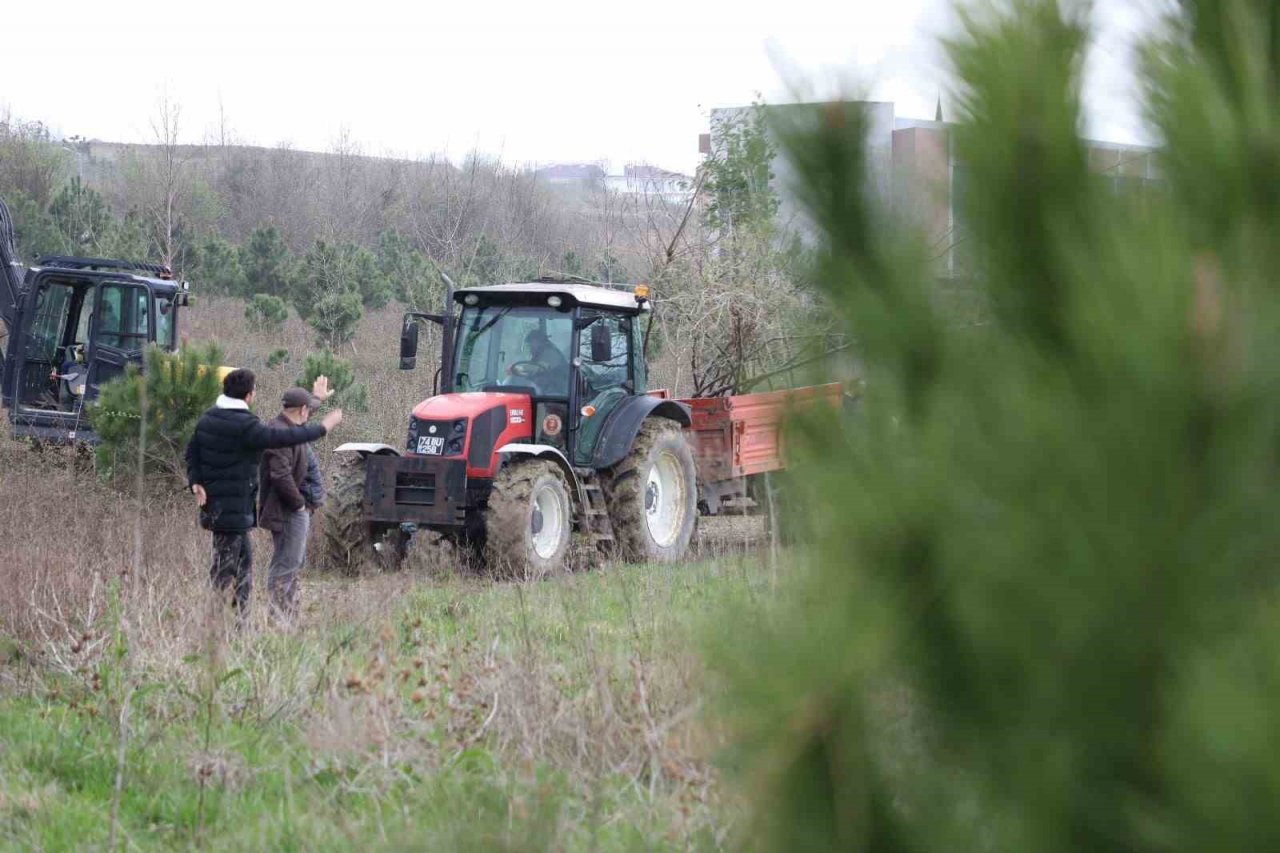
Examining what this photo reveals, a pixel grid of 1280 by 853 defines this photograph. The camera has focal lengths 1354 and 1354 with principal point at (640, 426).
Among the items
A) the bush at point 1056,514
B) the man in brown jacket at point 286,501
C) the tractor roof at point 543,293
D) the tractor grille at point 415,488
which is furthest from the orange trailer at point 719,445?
the bush at point 1056,514

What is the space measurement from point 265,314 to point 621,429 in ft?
78.4

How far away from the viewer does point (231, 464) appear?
885cm

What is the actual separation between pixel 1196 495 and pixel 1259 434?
0.06 meters

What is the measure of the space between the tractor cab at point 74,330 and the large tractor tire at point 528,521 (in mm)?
8108

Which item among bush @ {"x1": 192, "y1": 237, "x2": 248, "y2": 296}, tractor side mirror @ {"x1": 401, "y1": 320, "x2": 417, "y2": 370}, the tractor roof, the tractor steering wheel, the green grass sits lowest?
the green grass

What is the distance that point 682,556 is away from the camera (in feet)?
43.4

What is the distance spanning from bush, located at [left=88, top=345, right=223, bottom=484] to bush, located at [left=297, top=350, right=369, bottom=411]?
4.96 meters

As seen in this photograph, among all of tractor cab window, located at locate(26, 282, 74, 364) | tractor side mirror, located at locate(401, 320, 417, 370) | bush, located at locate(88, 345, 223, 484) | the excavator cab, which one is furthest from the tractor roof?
tractor cab window, located at locate(26, 282, 74, 364)

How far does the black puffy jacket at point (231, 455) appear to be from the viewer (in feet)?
28.8

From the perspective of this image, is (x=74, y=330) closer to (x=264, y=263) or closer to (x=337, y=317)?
(x=337, y=317)

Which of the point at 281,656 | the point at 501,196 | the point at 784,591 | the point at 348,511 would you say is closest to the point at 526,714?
the point at 281,656

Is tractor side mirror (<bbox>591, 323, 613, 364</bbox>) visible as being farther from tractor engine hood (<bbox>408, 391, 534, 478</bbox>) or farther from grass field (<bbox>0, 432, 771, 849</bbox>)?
grass field (<bbox>0, 432, 771, 849</bbox>)

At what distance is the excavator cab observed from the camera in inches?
709

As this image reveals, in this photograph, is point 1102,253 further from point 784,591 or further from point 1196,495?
point 784,591
